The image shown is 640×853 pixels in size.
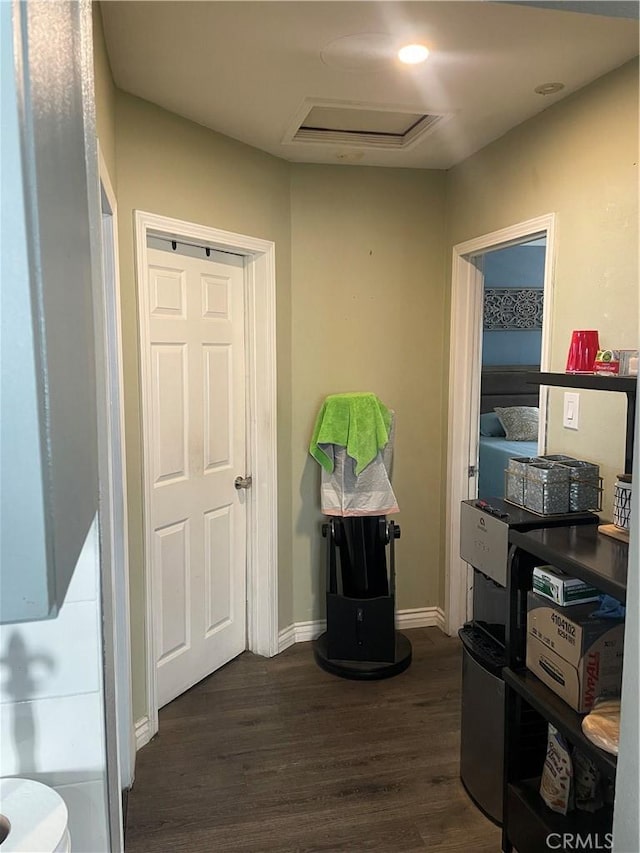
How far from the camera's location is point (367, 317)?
→ 10.9 feet

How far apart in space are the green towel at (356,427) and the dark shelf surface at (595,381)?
116 centimetres

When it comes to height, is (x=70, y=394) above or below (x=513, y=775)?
above

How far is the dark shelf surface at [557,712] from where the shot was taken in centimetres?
146

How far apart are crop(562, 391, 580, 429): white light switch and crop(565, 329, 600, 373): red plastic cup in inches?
11.9

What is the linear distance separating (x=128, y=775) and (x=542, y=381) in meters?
1.98

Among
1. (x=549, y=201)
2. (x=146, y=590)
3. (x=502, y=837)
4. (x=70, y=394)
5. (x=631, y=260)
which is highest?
(x=549, y=201)

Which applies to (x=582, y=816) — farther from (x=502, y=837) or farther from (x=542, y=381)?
(x=542, y=381)

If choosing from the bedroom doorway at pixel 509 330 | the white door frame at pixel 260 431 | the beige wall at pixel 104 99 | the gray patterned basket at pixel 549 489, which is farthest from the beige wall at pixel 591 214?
the bedroom doorway at pixel 509 330

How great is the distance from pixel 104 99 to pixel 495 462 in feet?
11.4

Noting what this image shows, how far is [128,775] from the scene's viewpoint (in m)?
2.25

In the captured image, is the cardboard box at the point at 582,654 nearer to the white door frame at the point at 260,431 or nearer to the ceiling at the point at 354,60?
the ceiling at the point at 354,60

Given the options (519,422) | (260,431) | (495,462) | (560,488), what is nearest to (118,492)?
(260,431)

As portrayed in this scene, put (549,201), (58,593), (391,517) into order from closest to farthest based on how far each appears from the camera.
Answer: (58,593) → (549,201) → (391,517)

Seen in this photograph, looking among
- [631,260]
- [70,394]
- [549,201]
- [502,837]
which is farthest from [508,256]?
[70,394]
